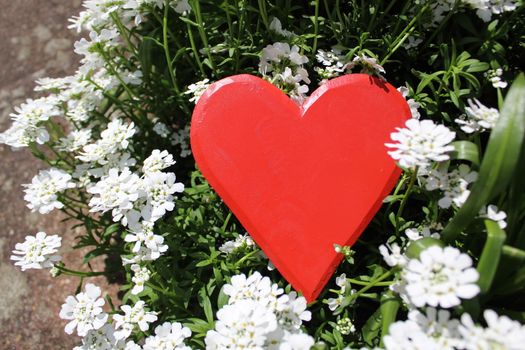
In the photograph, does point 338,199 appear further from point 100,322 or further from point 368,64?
point 100,322

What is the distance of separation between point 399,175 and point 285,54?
800 mm

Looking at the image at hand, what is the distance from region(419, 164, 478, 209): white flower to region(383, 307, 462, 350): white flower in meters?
0.45

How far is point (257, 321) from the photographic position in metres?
1.71

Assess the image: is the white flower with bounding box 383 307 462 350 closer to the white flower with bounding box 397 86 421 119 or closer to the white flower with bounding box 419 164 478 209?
the white flower with bounding box 419 164 478 209

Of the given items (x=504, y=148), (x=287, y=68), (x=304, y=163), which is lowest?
(x=304, y=163)

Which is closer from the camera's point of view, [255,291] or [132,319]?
[255,291]

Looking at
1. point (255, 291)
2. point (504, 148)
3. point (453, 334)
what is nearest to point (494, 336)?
point (453, 334)

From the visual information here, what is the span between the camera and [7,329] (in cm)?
304

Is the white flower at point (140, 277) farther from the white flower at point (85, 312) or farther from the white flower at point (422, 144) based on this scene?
the white flower at point (422, 144)

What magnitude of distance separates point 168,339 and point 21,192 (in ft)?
6.54

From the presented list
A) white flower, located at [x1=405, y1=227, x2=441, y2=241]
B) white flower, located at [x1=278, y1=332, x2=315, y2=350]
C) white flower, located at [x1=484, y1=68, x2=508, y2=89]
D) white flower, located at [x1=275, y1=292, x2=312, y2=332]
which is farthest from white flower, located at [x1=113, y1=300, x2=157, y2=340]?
white flower, located at [x1=484, y1=68, x2=508, y2=89]

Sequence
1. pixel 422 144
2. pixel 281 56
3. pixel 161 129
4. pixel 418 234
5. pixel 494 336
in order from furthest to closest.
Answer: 1. pixel 161 129
2. pixel 281 56
3. pixel 418 234
4. pixel 422 144
5. pixel 494 336

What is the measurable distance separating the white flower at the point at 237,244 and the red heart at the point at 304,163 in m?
0.12

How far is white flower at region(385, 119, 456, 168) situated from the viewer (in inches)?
69.1
